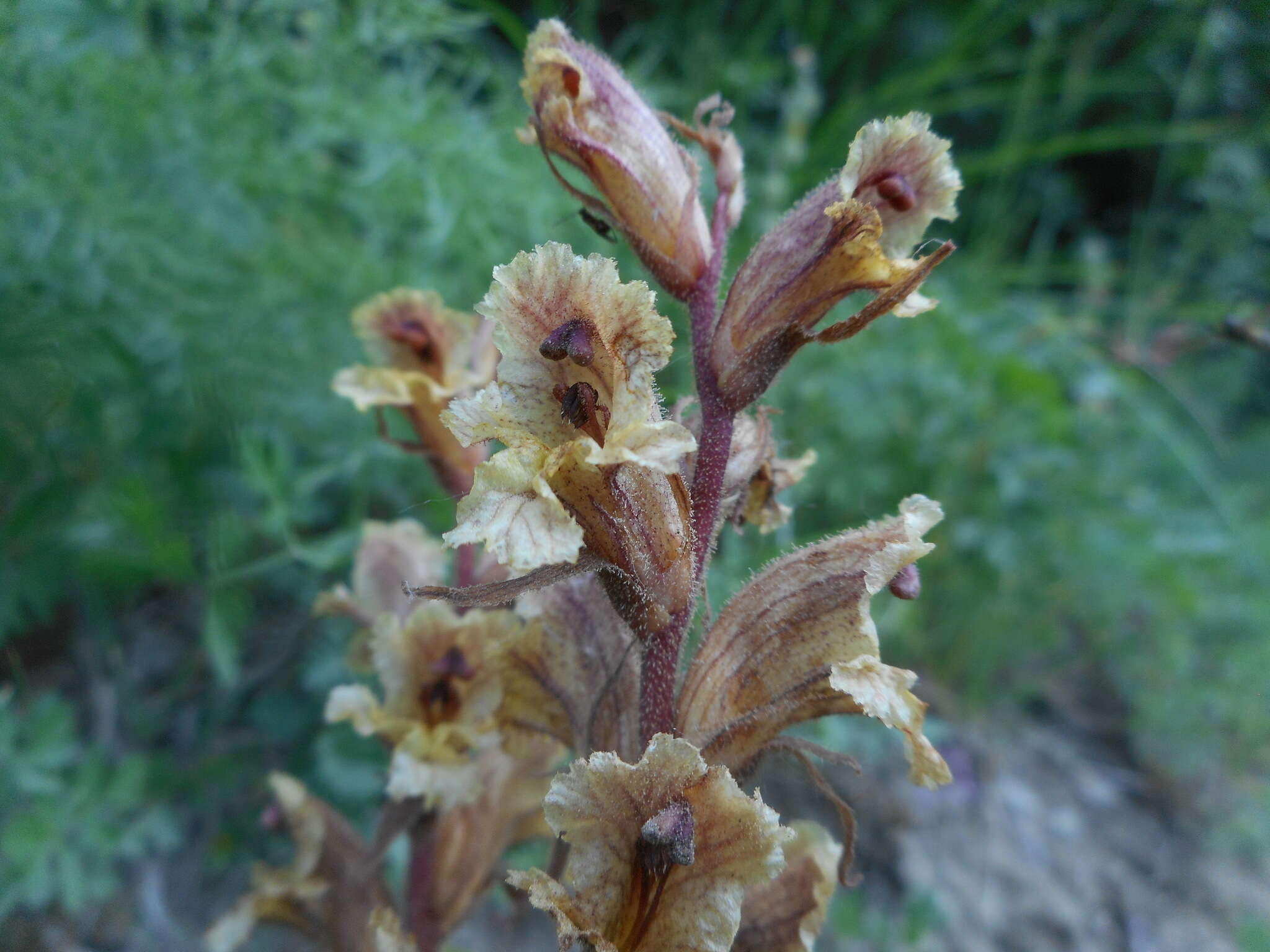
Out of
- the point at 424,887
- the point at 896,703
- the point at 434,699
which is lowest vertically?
the point at 424,887

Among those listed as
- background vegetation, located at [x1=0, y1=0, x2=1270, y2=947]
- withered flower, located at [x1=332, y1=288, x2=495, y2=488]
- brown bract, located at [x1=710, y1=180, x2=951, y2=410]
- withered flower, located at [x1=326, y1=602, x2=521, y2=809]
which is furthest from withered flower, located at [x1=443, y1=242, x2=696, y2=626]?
background vegetation, located at [x1=0, y1=0, x2=1270, y2=947]

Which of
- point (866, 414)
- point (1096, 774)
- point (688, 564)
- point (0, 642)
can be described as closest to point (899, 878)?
point (1096, 774)

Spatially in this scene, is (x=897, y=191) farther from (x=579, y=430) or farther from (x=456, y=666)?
(x=456, y=666)

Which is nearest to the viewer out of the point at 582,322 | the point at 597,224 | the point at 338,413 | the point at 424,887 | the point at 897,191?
the point at 582,322

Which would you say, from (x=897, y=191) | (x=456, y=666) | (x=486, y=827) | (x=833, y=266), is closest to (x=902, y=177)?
(x=897, y=191)

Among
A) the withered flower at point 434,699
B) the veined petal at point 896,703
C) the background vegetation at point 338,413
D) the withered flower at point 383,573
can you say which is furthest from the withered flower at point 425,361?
the veined petal at point 896,703

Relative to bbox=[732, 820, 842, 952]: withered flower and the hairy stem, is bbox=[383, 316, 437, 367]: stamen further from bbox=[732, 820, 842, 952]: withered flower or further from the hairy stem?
bbox=[732, 820, 842, 952]: withered flower

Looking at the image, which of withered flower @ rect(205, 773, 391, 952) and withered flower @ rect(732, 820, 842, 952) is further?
withered flower @ rect(205, 773, 391, 952)
